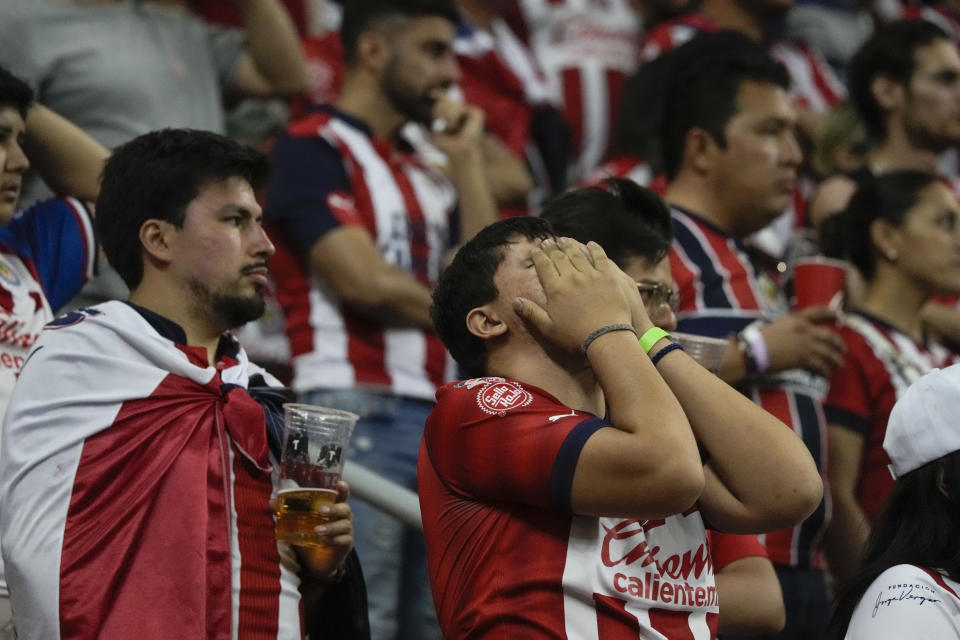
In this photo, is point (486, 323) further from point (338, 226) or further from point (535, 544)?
point (338, 226)

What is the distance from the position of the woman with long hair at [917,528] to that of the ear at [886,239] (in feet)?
6.91

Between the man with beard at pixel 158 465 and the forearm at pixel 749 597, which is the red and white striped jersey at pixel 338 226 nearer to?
the man with beard at pixel 158 465

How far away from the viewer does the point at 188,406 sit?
3100 mm

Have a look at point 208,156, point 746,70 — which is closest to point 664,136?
point 746,70

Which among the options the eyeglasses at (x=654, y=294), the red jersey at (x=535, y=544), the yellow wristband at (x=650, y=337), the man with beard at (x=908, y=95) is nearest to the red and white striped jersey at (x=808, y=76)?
the man with beard at (x=908, y=95)

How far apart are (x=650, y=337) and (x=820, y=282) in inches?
63.5

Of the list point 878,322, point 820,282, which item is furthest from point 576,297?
point 878,322

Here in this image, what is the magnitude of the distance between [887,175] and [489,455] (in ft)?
10.2

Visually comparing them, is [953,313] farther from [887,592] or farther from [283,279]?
[887,592]

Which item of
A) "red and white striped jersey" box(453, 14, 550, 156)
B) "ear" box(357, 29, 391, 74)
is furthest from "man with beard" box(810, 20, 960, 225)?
"ear" box(357, 29, 391, 74)

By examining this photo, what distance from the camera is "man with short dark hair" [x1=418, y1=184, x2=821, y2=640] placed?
2582 mm

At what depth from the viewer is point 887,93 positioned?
6164 mm

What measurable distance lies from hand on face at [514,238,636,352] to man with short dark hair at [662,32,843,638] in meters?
1.36

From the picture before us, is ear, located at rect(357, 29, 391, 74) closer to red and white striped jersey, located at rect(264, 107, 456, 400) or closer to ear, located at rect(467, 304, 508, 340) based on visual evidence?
red and white striped jersey, located at rect(264, 107, 456, 400)
